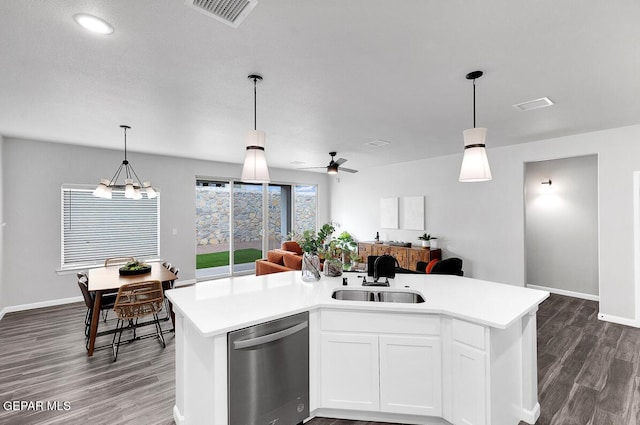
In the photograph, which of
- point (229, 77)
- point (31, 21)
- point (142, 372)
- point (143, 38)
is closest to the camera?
point (31, 21)

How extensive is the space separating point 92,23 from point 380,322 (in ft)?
8.60

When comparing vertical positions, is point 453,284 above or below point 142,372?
above

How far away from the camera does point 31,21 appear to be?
171 centimetres

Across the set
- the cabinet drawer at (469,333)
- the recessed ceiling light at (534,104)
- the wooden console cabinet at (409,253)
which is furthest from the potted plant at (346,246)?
the wooden console cabinet at (409,253)

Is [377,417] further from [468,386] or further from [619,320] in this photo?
[619,320]

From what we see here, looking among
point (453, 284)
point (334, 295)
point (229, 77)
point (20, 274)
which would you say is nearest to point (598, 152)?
point (453, 284)

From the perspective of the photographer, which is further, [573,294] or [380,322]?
[573,294]

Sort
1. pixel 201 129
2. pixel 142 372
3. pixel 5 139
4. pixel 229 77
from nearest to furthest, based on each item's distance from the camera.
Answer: pixel 229 77 < pixel 142 372 < pixel 201 129 < pixel 5 139

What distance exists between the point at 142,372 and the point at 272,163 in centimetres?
482

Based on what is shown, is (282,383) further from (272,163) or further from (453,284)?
(272,163)

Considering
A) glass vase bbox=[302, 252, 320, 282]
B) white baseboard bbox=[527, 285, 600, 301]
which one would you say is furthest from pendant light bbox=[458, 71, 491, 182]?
white baseboard bbox=[527, 285, 600, 301]

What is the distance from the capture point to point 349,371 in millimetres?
2117

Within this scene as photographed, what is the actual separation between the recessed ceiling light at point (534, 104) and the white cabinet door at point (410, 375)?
8.59 ft

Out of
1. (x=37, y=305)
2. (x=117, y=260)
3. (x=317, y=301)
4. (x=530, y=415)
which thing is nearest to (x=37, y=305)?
(x=37, y=305)
